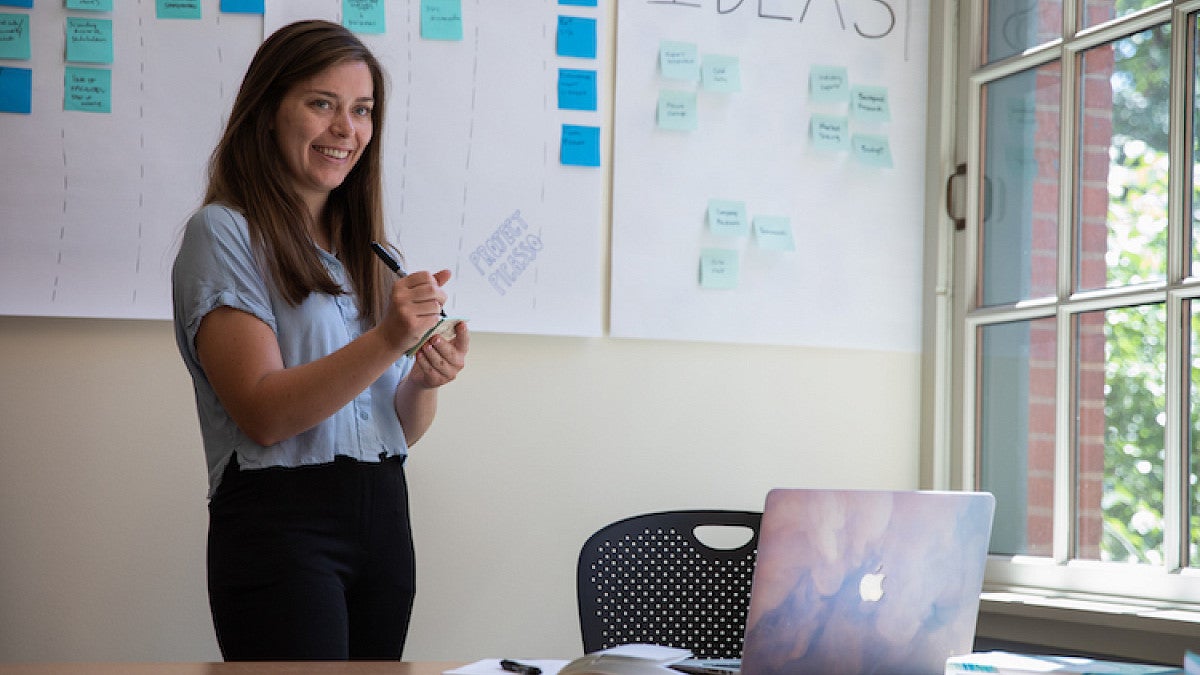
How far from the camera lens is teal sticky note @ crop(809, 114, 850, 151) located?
2.82 metres

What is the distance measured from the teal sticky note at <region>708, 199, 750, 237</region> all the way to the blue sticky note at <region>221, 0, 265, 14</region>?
3.44ft

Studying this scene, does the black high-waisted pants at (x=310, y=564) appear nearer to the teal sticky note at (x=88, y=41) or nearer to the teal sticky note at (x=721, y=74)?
the teal sticky note at (x=88, y=41)

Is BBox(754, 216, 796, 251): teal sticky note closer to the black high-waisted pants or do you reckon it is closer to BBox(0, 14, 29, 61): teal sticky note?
the black high-waisted pants

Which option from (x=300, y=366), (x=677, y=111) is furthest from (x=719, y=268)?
(x=300, y=366)

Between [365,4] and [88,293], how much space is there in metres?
0.82

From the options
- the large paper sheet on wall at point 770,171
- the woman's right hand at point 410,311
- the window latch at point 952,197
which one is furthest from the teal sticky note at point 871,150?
the woman's right hand at point 410,311

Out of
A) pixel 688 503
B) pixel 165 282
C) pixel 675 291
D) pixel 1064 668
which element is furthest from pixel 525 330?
pixel 1064 668

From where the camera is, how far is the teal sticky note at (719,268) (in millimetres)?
2729

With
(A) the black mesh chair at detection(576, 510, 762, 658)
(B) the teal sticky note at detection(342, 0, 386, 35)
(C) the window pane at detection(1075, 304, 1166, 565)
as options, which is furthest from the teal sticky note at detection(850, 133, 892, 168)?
(A) the black mesh chair at detection(576, 510, 762, 658)

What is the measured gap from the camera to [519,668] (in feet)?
4.28

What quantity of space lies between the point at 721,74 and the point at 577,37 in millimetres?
348

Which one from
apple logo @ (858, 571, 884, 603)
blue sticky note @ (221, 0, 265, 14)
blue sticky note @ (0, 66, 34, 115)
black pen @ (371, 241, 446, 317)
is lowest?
apple logo @ (858, 571, 884, 603)

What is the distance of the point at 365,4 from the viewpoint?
99.9 inches

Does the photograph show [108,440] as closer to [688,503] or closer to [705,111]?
[688,503]
